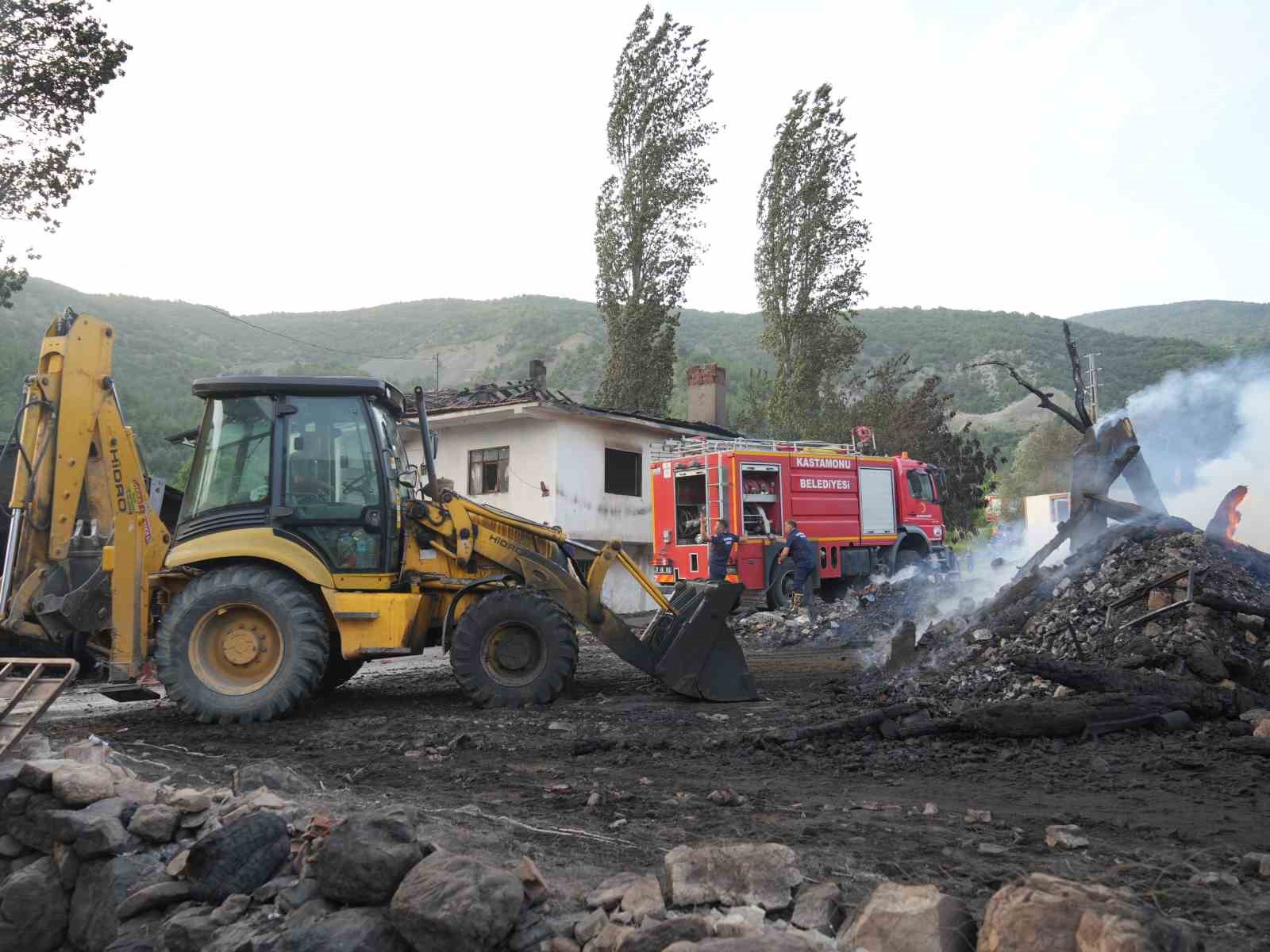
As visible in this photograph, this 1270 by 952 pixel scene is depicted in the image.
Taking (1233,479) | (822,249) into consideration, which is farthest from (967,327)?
(1233,479)

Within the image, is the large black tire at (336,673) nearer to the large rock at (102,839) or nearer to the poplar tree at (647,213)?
the large rock at (102,839)

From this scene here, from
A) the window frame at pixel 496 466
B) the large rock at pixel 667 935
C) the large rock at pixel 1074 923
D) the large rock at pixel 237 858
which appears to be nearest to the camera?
the large rock at pixel 1074 923

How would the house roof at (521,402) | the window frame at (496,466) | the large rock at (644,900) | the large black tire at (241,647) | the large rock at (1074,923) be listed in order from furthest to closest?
the window frame at (496,466) → the house roof at (521,402) → the large black tire at (241,647) → the large rock at (644,900) → the large rock at (1074,923)

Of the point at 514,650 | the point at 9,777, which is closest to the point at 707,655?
the point at 514,650

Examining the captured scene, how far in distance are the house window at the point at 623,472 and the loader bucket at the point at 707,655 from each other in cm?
1519

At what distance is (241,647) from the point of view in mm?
8016

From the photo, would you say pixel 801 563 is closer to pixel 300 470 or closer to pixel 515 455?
pixel 515 455

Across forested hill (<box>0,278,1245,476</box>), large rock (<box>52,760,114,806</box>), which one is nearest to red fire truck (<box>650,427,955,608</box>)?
large rock (<box>52,760,114,806</box>)

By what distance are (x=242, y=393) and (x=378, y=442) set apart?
3.90 feet

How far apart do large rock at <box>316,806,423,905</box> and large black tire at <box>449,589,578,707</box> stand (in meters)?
4.40

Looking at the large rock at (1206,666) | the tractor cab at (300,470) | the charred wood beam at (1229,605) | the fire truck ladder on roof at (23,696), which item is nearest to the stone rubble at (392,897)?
the fire truck ladder on roof at (23,696)

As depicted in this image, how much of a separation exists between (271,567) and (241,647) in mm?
681

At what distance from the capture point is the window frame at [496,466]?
23.1 metres

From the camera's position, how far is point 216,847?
4324 millimetres
